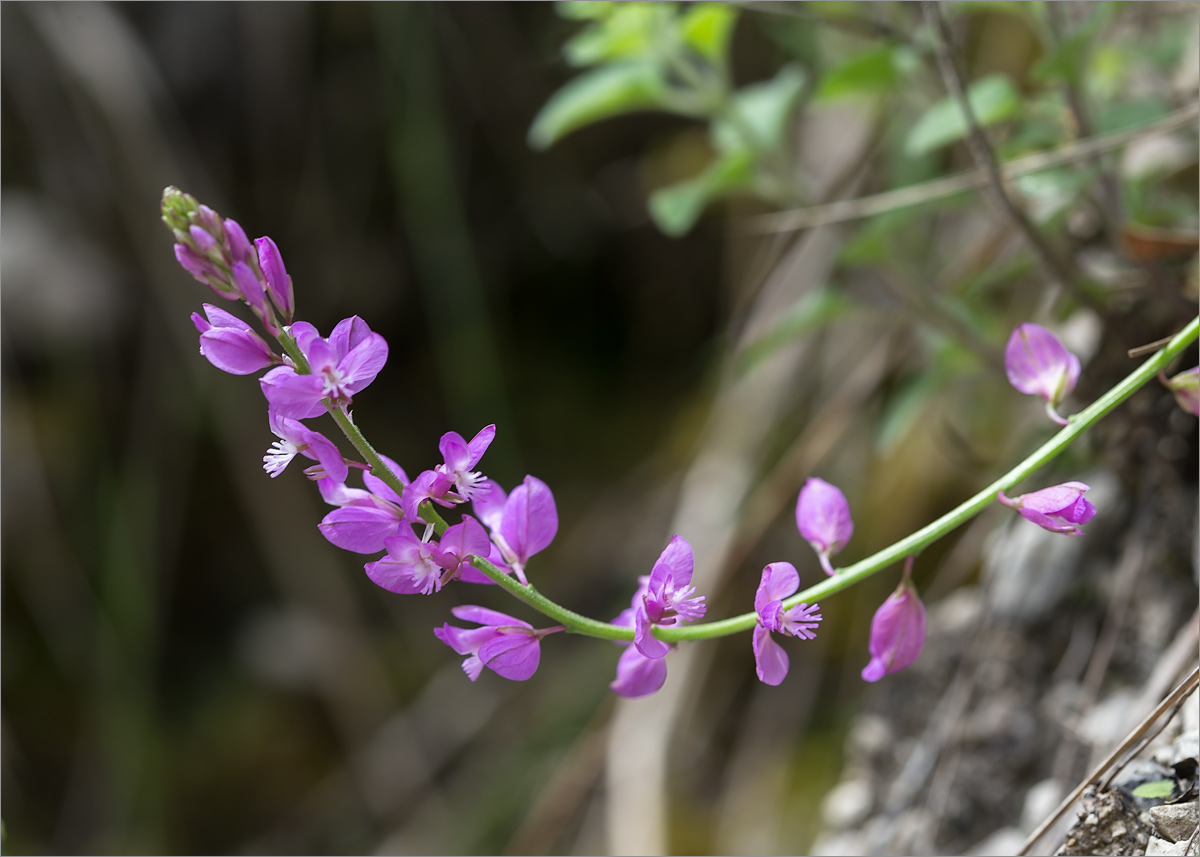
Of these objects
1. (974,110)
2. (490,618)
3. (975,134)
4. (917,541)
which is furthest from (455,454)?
(974,110)

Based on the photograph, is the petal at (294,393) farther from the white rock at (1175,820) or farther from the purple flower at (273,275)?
the white rock at (1175,820)

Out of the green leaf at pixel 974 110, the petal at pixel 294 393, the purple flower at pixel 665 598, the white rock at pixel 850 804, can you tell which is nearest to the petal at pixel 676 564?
the purple flower at pixel 665 598

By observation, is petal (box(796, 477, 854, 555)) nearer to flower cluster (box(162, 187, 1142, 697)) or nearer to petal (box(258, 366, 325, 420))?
flower cluster (box(162, 187, 1142, 697))

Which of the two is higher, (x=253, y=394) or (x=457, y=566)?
(x=253, y=394)

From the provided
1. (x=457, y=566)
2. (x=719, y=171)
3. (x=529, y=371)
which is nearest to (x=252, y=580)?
(x=529, y=371)

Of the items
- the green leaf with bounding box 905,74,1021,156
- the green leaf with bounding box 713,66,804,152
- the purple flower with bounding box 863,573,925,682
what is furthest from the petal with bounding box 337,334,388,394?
the green leaf with bounding box 713,66,804,152

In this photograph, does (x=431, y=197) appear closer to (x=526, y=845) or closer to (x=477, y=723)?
(x=477, y=723)

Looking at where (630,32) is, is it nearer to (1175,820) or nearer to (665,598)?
(665,598)
